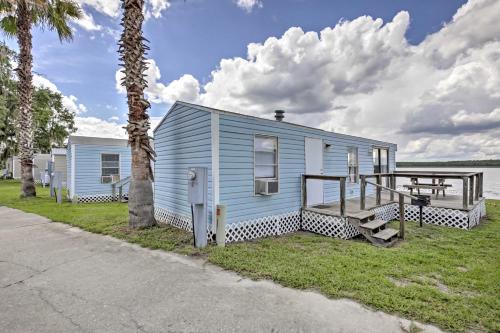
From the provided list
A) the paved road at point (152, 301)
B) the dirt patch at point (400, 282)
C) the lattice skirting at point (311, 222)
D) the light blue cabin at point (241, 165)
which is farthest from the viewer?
the lattice skirting at point (311, 222)

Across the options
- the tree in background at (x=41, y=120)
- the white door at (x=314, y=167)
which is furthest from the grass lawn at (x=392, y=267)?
the tree in background at (x=41, y=120)

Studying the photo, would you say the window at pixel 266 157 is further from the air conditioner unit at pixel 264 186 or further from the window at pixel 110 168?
the window at pixel 110 168

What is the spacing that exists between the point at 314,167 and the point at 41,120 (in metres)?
30.6

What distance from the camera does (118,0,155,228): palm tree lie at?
6137 millimetres

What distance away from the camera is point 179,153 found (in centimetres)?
644

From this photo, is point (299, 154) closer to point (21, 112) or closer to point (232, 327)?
point (232, 327)

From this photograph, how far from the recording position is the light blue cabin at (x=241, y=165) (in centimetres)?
536

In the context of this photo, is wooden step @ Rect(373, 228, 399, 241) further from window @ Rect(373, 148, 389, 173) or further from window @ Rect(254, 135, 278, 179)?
window @ Rect(373, 148, 389, 173)

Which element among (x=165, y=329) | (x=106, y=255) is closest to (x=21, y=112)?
(x=106, y=255)

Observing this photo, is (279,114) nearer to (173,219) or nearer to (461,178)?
(173,219)

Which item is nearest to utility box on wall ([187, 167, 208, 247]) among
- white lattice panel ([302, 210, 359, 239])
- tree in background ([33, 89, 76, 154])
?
white lattice panel ([302, 210, 359, 239])

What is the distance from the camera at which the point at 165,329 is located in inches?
96.0

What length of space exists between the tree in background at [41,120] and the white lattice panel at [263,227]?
94.4ft

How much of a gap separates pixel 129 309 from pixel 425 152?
16.5 meters
